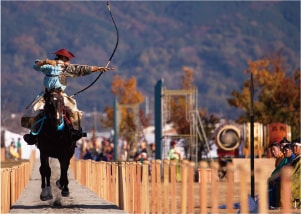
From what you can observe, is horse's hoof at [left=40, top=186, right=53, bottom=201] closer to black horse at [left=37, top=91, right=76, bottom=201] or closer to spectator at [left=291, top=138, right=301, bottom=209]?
black horse at [left=37, top=91, right=76, bottom=201]

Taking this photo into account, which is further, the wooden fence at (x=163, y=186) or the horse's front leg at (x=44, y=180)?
the horse's front leg at (x=44, y=180)

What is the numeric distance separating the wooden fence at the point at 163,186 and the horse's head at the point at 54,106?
1437 millimetres

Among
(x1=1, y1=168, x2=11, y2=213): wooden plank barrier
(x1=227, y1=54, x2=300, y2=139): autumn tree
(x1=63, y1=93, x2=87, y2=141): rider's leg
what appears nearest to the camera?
(x1=1, y1=168, x2=11, y2=213): wooden plank barrier

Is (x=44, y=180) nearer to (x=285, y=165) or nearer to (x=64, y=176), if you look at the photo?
(x=64, y=176)

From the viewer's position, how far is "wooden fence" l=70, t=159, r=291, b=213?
13.0 meters

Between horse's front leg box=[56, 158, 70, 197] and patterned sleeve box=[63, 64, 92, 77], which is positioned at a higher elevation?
patterned sleeve box=[63, 64, 92, 77]

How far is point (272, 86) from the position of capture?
90.9m

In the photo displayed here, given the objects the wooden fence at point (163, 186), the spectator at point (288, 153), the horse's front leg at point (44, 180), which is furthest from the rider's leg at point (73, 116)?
the spectator at point (288, 153)

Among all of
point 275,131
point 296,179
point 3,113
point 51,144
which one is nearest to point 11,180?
point 51,144

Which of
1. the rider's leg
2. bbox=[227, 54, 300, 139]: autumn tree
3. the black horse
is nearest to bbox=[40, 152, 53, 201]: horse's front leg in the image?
the black horse

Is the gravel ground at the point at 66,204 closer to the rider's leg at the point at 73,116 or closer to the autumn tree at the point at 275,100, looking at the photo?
the rider's leg at the point at 73,116

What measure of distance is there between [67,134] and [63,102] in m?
0.81

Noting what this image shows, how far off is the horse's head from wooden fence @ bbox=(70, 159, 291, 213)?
144cm

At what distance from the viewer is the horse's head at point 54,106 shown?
22.5 metres
